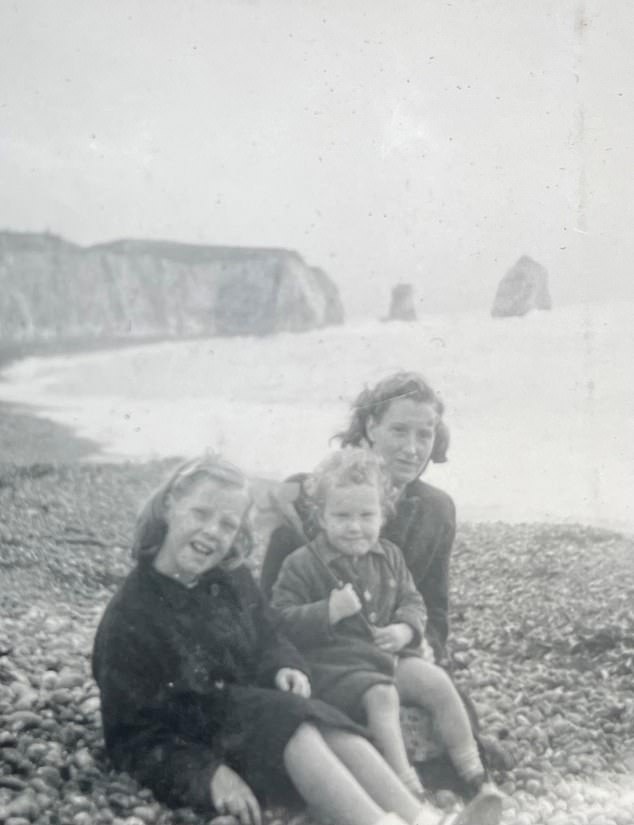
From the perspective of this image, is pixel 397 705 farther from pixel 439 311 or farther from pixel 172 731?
pixel 439 311

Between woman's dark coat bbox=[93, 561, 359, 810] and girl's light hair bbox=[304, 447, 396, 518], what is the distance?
33cm

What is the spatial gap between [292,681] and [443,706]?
436mm

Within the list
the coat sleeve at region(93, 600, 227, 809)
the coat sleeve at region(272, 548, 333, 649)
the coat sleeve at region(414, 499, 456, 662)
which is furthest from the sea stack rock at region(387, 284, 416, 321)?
the coat sleeve at region(93, 600, 227, 809)

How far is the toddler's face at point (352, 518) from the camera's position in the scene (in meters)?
2.89

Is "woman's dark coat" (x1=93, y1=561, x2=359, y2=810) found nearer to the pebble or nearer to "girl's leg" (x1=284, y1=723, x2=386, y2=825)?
"girl's leg" (x1=284, y1=723, x2=386, y2=825)

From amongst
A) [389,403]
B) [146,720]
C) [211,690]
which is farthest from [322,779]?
[389,403]

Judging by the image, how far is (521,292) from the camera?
323cm

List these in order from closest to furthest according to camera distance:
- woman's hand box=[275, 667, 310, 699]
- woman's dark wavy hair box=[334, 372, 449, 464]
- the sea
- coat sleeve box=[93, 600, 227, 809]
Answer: coat sleeve box=[93, 600, 227, 809], woman's hand box=[275, 667, 310, 699], the sea, woman's dark wavy hair box=[334, 372, 449, 464]

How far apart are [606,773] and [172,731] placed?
131cm

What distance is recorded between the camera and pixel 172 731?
2658 mm

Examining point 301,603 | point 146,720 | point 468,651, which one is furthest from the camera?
point 468,651

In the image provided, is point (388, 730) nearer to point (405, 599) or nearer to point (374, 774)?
point (374, 774)

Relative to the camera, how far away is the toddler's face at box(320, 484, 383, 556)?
2895 mm

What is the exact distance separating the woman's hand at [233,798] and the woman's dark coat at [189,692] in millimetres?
20
